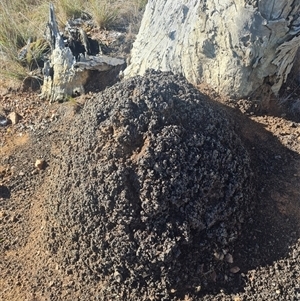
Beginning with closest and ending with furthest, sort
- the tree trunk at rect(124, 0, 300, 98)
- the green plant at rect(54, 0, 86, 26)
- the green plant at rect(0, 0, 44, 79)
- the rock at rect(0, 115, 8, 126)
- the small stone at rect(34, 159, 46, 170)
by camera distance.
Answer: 1. the tree trunk at rect(124, 0, 300, 98)
2. the small stone at rect(34, 159, 46, 170)
3. the rock at rect(0, 115, 8, 126)
4. the green plant at rect(0, 0, 44, 79)
5. the green plant at rect(54, 0, 86, 26)

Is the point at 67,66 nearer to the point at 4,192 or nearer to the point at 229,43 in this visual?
the point at 4,192

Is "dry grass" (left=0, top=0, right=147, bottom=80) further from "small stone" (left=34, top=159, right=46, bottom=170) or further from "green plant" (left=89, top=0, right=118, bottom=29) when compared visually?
"small stone" (left=34, top=159, right=46, bottom=170)

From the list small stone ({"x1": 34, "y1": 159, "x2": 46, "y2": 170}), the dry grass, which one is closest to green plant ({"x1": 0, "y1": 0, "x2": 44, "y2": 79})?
the dry grass

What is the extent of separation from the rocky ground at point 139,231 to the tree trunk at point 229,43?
272 millimetres

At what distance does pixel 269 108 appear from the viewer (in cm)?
311

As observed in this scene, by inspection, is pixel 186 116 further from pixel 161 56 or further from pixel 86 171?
pixel 161 56

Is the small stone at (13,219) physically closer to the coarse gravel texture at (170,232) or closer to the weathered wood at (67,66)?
the coarse gravel texture at (170,232)

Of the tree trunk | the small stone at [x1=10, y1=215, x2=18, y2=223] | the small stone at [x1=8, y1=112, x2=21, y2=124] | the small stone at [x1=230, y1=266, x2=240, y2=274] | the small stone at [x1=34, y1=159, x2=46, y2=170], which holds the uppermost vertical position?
the tree trunk

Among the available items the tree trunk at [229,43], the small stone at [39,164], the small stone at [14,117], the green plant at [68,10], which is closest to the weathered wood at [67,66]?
the small stone at [14,117]

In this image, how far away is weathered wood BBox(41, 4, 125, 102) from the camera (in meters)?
3.68

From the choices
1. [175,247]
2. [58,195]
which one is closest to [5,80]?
[58,195]

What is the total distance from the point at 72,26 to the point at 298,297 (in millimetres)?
3210

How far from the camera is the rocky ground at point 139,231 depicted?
2.26m

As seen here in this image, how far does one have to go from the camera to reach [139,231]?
227 centimetres
